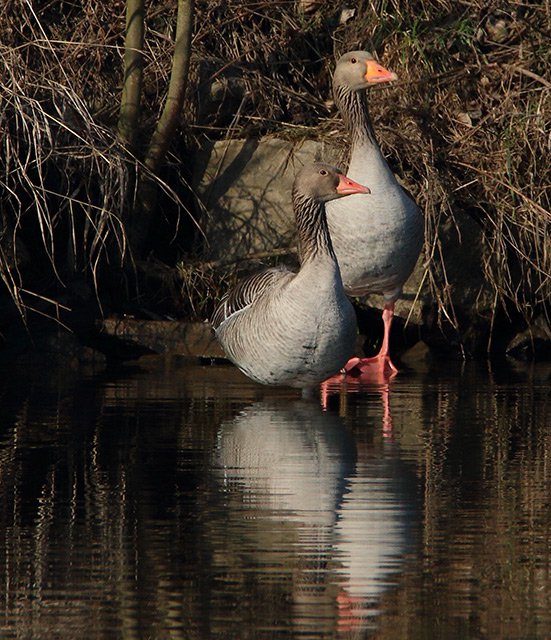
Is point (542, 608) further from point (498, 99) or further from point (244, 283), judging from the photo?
point (498, 99)

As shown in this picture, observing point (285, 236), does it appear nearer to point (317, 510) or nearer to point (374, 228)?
point (374, 228)

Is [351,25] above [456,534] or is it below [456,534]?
above

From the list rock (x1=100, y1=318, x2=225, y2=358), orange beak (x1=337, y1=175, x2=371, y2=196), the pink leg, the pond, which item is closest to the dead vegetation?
rock (x1=100, y1=318, x2=225, y2=358)

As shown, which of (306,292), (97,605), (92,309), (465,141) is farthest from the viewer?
(465,141)

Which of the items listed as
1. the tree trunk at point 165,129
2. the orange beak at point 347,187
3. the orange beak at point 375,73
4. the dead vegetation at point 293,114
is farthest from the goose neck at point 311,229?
the tree trunk at point 165,129

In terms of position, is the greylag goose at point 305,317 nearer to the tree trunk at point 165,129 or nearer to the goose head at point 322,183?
the goose head at point 322,183

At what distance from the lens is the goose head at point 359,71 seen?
967cm

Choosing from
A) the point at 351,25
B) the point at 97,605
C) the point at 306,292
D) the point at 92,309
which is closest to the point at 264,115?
the point at 351,25

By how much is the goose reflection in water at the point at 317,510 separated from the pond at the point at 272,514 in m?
0.01

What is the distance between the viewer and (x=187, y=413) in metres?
7.54

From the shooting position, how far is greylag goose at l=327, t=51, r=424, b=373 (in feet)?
29.9

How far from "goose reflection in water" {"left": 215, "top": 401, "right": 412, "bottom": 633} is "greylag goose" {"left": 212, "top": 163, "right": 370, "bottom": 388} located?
0.37 metres

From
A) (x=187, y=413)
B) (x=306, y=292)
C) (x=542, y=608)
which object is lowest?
(x=542, y=608)

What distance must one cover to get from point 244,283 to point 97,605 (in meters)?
4.44
